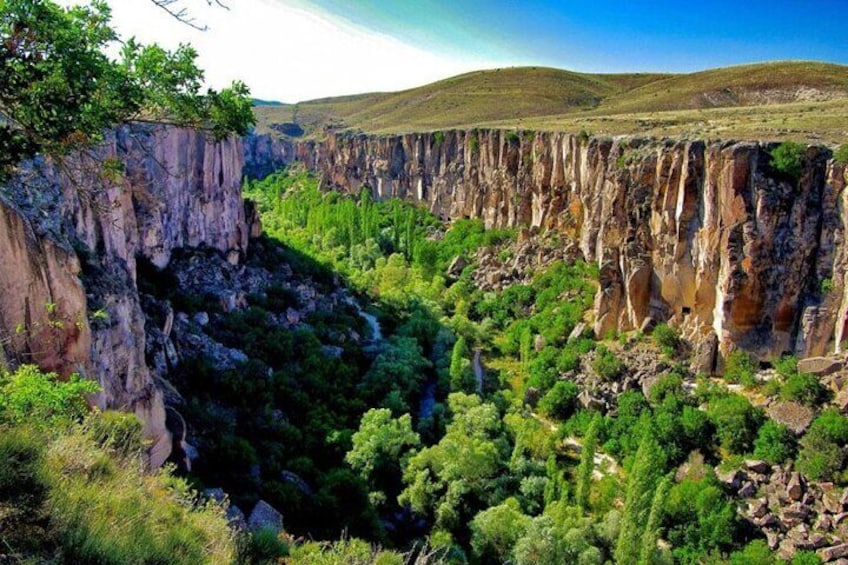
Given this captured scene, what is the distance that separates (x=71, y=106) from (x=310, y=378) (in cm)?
2412

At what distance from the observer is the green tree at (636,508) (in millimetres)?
17234

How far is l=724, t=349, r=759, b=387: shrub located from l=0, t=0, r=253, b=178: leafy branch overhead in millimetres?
23215

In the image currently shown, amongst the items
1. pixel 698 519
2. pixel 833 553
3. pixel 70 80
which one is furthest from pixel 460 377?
pixel 70 80

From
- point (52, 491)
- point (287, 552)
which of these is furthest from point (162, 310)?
point (52, 491)

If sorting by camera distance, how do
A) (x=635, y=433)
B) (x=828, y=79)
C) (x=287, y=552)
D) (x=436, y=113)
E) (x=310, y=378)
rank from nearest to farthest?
(x=287, y=552), (x=635, y=433), (x=310, y=378), (x=828, y=79), (x=436, y=113)

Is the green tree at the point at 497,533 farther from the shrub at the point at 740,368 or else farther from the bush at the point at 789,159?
the bush at the point at 789,159

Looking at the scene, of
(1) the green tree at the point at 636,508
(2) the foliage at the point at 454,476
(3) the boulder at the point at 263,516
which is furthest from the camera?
(2) the foliage at the point at 454,476

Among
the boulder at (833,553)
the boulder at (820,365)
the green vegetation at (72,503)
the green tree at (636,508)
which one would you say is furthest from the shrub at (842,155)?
the green vegetation at (72,503)

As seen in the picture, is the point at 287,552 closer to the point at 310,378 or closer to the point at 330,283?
the point at 310,378

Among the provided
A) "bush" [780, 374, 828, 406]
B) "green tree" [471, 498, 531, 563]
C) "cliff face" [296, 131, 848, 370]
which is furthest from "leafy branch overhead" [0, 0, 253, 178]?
"cliff face" [296, 131, 848, 370]

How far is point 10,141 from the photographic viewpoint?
5.03m

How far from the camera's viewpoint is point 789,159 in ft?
75.8

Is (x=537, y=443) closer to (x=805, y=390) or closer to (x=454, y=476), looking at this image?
(x=454, y=476)

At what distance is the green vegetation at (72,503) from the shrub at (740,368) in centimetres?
2076
